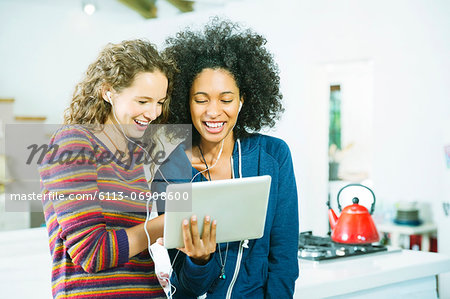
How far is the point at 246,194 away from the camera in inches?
41.6

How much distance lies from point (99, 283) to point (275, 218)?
47cm

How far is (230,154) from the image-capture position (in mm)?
1293

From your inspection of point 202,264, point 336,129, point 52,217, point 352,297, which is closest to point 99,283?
point 52,217

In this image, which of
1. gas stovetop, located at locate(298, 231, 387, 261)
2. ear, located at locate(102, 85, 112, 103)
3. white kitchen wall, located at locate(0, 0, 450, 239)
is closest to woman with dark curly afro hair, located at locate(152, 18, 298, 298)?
ear, located at locate(102, 85, 112, 103)

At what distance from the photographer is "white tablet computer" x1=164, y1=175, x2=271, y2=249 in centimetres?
97

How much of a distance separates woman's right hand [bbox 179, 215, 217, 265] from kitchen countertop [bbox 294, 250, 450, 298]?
0.46 metres

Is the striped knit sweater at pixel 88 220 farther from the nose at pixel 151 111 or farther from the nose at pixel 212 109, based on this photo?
the nose at pixel 212 109

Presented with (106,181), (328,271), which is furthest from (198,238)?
(328,271)

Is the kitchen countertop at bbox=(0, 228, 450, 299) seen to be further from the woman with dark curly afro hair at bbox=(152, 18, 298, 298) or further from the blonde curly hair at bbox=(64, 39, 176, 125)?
the blonde curly hair at bbox=(64, 39, 176, 125)

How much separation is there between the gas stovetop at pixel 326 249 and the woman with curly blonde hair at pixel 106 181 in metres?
0.83

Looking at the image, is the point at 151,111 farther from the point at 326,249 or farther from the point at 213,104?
the point at 326,249

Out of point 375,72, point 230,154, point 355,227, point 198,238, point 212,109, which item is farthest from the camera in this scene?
point 375,72

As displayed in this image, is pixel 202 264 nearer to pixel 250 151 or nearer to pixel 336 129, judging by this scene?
pixel 250 151

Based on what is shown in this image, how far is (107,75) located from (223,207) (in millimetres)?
376
